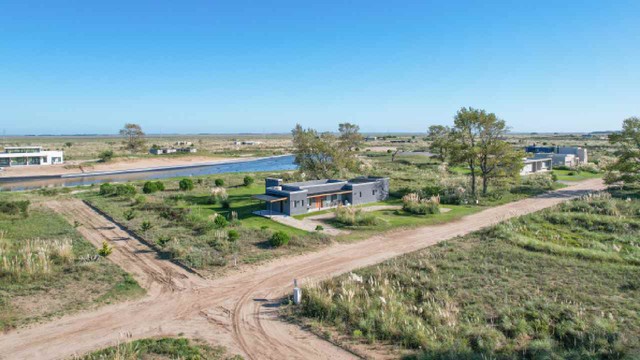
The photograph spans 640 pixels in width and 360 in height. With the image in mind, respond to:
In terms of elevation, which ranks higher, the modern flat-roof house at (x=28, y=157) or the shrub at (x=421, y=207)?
the modern flat-roof house at (x=28, y=157)

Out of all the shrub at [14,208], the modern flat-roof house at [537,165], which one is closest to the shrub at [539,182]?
the modern flat-roof house at [537,165]

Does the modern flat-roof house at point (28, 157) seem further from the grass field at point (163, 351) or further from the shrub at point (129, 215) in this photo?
the grass field at point (163, 351)

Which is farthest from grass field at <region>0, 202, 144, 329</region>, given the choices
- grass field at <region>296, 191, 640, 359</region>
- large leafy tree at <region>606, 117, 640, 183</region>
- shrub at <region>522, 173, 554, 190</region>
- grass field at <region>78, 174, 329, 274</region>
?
large leafy tree at <region>606, 117, 640, 183</region>

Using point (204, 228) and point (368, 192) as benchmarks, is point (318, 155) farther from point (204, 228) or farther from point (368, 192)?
point (204, 228)

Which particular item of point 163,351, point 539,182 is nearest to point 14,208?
point 163,351

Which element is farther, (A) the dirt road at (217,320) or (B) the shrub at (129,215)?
(B) the shrub at (129,215)

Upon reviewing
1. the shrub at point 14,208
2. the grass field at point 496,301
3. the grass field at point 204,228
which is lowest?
the grass field at point 496,301
